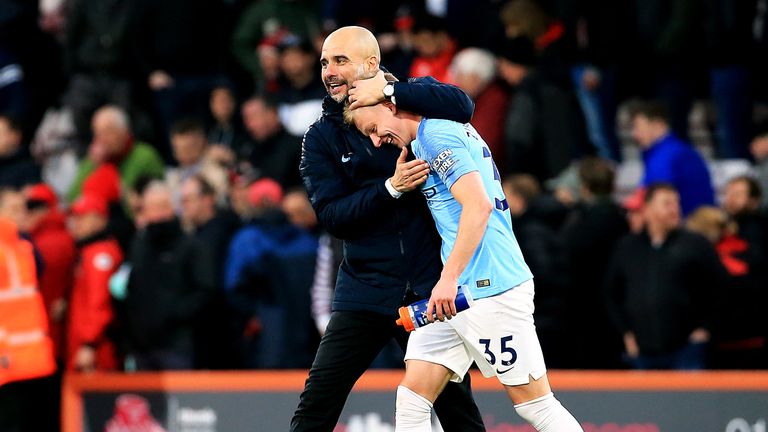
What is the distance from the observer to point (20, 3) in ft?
51.2

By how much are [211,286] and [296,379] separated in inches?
56.8

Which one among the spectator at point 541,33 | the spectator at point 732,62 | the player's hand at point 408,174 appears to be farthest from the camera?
the spectator at point 541,33

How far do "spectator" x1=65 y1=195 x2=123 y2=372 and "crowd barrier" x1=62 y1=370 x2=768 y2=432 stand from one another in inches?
32.1

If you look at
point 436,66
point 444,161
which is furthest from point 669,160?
point 444,161

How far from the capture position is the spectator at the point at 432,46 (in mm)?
12578

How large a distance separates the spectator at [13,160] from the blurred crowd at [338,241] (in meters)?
0.03

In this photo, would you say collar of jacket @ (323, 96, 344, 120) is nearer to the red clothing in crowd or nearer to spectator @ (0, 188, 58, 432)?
spectator @ (0, 188, 58, 432)

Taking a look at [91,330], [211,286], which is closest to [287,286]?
[211,286]

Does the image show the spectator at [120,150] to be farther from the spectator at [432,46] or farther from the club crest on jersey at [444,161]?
the club crest on jersey at [444,161]

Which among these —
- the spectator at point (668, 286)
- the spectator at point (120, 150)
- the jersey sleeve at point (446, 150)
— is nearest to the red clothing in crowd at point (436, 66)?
the spectator at point (120, 150)

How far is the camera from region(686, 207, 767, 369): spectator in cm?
1008

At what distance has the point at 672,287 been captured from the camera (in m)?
10.0

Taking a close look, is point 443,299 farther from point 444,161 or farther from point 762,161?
point 762,161

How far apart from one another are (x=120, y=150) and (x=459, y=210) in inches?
296
